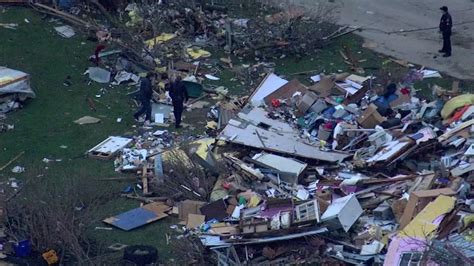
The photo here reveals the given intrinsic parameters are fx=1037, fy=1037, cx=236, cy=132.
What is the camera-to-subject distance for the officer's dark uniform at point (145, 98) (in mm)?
19325

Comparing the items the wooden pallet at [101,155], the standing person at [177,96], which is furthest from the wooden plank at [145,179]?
the standing person at [177,96]

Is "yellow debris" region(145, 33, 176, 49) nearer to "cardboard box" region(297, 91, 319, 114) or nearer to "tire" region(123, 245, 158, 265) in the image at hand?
"cardboard box" region(297, 91, 319, 114)

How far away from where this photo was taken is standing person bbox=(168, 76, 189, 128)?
19062 mm

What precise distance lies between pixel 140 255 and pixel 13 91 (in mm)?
6872

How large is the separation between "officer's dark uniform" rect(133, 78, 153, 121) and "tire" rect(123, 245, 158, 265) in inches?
205

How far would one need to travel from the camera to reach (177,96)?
1906 centimetres

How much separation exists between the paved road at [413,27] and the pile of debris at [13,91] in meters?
7.86

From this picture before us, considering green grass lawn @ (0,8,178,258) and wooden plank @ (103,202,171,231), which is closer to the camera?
wooden plank @ (103,202,171,231)

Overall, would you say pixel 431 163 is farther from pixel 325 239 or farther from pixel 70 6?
pixel 70 6

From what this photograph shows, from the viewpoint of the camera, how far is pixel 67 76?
21656 millimetres

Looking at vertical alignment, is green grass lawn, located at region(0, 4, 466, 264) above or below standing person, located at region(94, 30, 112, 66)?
below

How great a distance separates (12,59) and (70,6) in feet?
8.71

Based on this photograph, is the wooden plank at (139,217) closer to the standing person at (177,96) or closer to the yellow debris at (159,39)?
the standing person at (177,96)

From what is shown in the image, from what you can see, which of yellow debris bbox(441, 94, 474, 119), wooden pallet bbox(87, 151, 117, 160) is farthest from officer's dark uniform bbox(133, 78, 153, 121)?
yellow debris bbox(441, 94, 474, 119)
